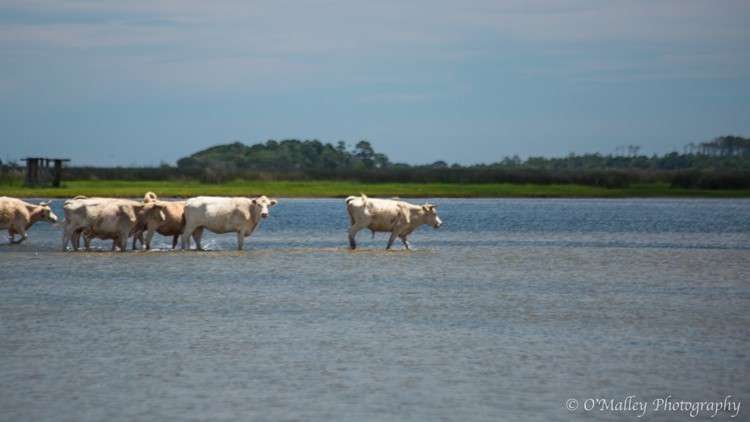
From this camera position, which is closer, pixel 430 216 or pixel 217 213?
pixel 217 213

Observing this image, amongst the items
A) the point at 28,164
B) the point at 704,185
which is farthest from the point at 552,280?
the point at 704,185

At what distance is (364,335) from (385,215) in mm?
12579

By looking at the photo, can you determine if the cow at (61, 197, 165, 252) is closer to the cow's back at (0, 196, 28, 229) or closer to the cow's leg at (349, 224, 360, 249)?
the cow's back at (0, 196, 28, 229)

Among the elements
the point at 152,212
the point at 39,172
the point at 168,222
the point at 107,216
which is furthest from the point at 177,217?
A: the point at 39,172

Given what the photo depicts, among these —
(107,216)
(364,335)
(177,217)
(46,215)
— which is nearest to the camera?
(364,335)

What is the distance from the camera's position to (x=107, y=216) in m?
23.9

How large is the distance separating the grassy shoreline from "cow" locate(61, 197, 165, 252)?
38.5m

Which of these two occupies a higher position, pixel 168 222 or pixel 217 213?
pixel 217 213

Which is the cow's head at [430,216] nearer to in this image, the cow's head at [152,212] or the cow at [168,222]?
the cow at [168,222]

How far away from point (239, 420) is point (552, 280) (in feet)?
39.9

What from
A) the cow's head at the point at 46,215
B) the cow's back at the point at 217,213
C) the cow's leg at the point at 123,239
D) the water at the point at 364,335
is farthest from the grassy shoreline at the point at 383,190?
the water at the point at 364,335

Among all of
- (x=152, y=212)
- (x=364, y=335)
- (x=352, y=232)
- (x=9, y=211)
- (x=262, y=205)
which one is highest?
(x=262, y=205)

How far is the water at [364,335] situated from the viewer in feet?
32.3

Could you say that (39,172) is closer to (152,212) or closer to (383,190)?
(383,190)
